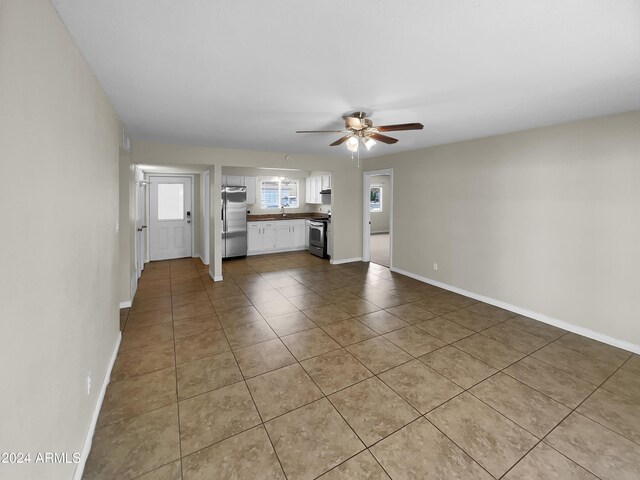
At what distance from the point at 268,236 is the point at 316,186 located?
6.34ft

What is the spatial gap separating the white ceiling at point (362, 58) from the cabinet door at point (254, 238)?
4.33m

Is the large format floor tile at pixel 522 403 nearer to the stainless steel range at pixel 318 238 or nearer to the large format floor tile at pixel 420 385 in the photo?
the large format floor tile at pixel 420 385

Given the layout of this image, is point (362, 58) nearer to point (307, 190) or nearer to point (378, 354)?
point (378, 354)

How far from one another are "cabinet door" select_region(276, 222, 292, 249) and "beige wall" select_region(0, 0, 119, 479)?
570cm

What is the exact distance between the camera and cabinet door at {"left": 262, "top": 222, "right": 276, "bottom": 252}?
24.7 ft

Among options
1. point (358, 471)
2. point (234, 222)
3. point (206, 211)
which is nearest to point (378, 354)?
point (358, 471)

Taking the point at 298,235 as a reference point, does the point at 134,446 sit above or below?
below

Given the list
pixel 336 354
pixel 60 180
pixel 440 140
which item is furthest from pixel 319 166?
pixel 60 180

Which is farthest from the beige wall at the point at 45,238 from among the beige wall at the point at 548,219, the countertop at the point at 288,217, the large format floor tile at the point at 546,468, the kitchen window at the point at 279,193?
the kitchen window at the point at 279,193

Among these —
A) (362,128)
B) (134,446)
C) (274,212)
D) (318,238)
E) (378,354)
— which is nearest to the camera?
(134,446)

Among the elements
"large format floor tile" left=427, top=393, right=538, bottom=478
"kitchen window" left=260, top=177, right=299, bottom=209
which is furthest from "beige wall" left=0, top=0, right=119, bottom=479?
"kitchen window" left=260, top=177, right=299, bottom=209

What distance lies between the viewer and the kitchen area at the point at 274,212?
273 inches

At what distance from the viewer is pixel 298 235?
8.00 meters

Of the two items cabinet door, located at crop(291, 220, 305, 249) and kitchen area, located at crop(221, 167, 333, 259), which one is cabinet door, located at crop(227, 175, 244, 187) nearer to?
kitchen area, located at crop(221, 167, 333, 259)
